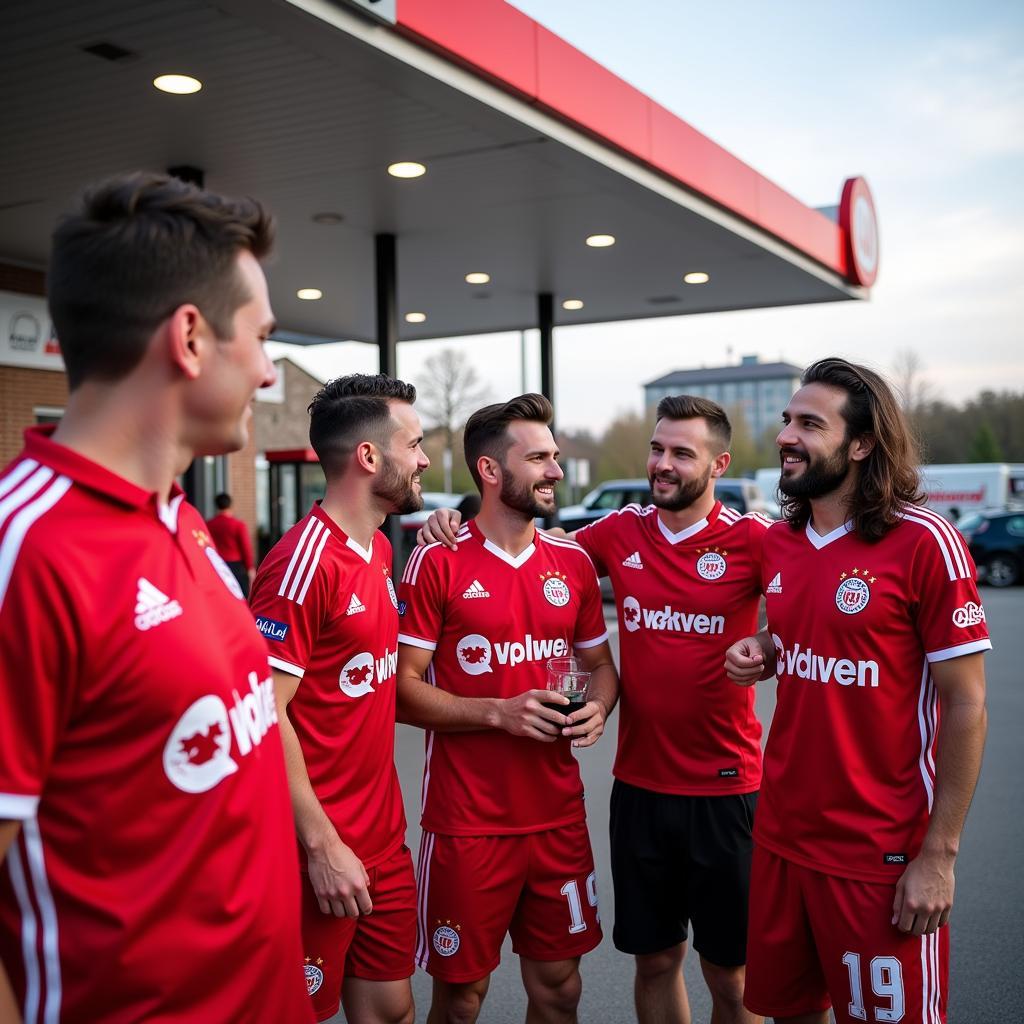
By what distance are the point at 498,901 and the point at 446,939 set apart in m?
0.22

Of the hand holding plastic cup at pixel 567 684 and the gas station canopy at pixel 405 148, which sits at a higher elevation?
the gas station canopy at pixel 405 148

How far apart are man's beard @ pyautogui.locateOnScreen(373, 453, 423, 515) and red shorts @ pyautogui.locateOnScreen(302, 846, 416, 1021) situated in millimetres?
1168

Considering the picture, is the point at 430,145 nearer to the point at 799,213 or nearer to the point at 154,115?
the point at 154,115

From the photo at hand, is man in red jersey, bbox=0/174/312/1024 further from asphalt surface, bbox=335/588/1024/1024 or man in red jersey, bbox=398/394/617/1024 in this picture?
asphalt surface, bbox=335/588/1024/1024

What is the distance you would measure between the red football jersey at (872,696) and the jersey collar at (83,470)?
209 cm

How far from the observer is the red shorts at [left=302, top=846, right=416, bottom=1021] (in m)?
2.88

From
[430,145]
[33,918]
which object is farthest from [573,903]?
[430,145]

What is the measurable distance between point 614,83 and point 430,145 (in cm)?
162

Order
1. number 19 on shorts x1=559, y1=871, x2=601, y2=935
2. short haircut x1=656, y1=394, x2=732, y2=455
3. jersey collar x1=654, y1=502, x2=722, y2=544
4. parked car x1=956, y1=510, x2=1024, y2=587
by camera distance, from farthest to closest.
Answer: parked car x1=956, y1=510, x2=1024, y2=587
short haircut x1=656, y1=394, x2=732, y2=455
jersey collar x1=654, y1=502, x2=722, y2=544
number 19 on shorts x1=559, y1=871, x2=601, y2=935

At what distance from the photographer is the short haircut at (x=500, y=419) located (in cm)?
366

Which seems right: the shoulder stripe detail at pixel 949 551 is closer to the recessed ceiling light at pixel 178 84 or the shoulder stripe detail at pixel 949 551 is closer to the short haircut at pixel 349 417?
the short haircut at pixel 349 417

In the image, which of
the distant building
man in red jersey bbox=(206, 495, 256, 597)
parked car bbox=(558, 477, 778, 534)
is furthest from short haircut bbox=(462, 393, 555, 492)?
the distant building

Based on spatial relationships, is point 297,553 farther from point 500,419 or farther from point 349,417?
point 500,419

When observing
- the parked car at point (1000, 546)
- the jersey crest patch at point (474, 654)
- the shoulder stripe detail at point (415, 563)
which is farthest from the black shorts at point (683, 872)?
the parked car at point (1000, 546)
